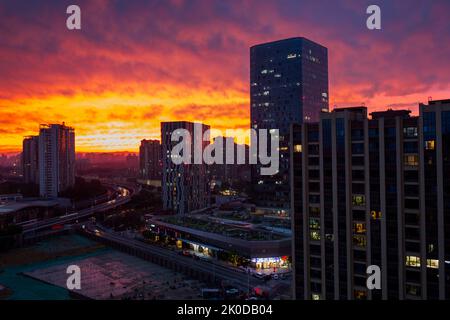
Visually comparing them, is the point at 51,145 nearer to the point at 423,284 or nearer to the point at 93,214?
the point at 93,214

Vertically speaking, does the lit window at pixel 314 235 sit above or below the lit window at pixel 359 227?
below

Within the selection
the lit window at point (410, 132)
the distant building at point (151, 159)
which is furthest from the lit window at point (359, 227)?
the distant building at point (151, 159)

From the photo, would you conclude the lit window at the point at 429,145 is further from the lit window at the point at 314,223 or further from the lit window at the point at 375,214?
the lit window at the point at 314,223

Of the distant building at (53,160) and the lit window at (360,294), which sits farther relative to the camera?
the distant building at (53,160)

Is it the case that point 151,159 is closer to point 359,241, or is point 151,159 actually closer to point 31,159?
point 31,159

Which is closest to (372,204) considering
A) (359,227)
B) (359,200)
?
(359,200)
